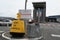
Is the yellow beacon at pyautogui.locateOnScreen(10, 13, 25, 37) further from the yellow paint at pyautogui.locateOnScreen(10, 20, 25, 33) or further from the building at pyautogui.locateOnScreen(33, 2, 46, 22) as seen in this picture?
the building at pyautogui.locateOnScreen(33, 2, 46, 22)

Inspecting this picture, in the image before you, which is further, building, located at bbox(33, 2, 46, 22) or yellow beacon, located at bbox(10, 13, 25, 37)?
building, located at bbox(33, 2, 46, 22)

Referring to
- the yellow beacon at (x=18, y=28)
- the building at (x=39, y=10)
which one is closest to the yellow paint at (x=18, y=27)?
the yellow beacon at (x=18, y=28)

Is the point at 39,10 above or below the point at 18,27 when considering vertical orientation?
below

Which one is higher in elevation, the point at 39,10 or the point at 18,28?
the point at 18,28

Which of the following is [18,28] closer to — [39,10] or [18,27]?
[18,27]

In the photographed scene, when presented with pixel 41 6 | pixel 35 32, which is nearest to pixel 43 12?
pixel 41 6

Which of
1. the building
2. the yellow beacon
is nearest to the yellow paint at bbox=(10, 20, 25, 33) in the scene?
the yellow beacon

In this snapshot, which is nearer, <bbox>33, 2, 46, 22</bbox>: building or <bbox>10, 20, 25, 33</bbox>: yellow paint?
<bbox>10, 20, 25, 33</bbox>: yellow paint

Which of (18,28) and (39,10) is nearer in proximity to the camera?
(18,28)

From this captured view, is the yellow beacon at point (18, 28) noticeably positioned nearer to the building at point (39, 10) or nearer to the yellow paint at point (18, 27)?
the yellow paint at point (18, 27)

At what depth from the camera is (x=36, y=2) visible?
221ft

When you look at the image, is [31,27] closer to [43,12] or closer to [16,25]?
[16,25]

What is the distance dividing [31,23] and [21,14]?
1.16 meters

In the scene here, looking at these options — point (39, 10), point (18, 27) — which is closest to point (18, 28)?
point (18, 27)
